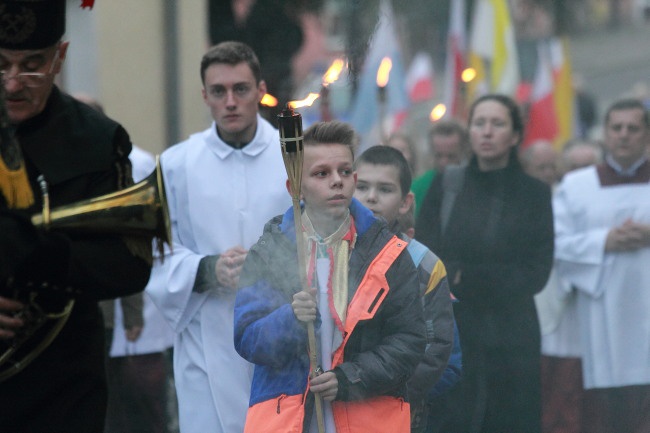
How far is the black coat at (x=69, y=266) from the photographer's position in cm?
361

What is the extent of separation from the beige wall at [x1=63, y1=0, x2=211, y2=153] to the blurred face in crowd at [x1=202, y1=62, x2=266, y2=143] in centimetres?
562

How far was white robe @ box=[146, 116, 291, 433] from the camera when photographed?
18.3 ft

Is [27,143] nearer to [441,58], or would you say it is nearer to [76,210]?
[76,210]

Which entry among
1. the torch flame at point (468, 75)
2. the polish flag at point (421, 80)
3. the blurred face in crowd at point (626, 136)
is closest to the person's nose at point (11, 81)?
the blurred face in crowd at point (626, 136)

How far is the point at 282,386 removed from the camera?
15.4ft

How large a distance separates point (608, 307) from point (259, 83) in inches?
109

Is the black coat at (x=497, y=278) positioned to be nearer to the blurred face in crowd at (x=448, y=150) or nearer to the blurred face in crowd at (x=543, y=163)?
the blurred face in crowd at (x=448, y=150)

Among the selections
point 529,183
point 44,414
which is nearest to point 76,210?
point 44,414

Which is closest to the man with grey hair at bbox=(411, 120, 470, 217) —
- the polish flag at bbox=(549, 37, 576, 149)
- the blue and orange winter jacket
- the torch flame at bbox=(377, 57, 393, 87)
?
the torch flame at bbox=(377, 57, 393, 87)

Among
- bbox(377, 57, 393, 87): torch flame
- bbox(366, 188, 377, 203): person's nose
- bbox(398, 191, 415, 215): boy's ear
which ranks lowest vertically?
bbox(398, 191, 415, 215): boy's ear

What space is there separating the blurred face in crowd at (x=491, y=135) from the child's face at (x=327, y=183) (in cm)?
188

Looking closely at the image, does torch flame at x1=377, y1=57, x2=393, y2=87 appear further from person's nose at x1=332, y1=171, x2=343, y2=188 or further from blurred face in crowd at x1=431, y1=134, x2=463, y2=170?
person's nose at x1=332, y1=171, x2=343, y2=188

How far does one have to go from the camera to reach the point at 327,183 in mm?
4852

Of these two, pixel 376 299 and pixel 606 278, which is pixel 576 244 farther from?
pixel 376 299
